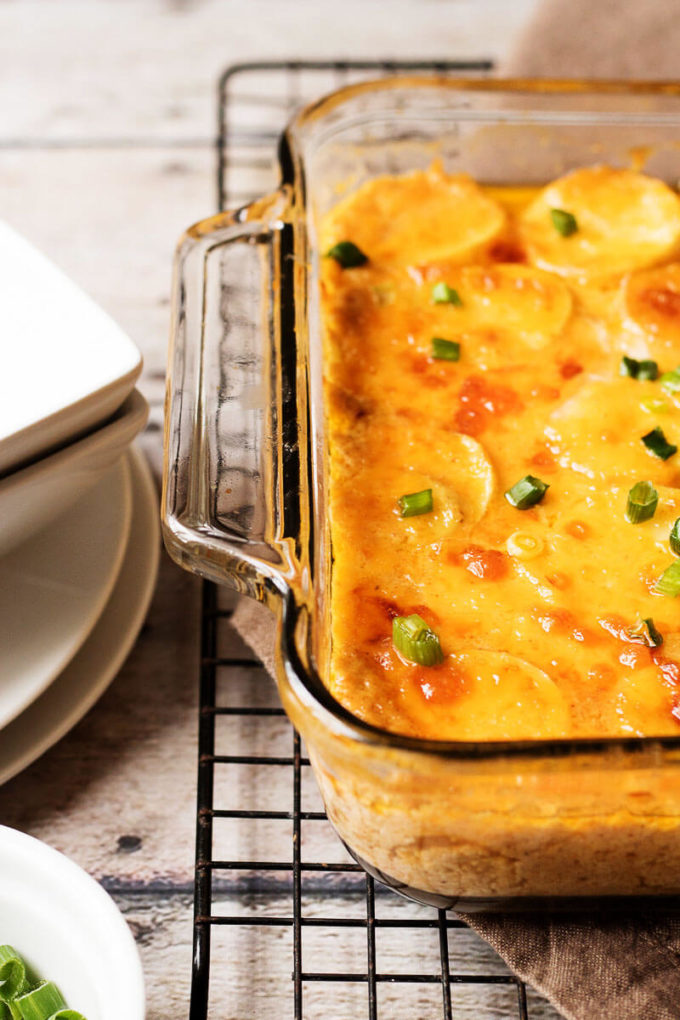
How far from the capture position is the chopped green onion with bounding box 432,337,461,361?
6.31 feet

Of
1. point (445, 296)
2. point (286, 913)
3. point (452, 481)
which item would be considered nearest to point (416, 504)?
point (452, 481)

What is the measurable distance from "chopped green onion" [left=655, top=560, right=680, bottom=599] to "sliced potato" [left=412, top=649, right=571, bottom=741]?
24 centimetres

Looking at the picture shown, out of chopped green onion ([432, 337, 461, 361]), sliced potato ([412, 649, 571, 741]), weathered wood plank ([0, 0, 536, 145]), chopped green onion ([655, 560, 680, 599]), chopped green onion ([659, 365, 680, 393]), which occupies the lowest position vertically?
sliced potato ([412, 649, 571, 741])

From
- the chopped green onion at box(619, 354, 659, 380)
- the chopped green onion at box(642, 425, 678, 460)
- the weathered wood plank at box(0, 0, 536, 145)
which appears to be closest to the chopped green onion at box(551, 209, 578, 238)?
the chopped green onion at box(619, 354, 659, 380)

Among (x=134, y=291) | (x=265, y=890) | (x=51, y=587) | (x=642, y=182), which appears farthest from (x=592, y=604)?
(x=134, y=291)

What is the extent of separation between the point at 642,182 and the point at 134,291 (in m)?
1.08


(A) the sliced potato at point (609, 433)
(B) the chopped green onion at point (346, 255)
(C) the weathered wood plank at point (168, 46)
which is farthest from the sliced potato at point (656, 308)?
(C) the weathered wood plank at point (168, 46)

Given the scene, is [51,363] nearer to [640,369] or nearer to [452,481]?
[452,481]

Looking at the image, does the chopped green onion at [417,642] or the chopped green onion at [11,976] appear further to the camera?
the chopped green onion at [417,642]

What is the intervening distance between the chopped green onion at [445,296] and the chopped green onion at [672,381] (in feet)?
1.23

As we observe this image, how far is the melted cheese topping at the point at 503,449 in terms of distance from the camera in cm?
151

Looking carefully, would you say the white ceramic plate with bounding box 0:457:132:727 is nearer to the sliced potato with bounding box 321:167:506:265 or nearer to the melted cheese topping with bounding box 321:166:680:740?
the melted cheese topping with bounding box 321:166:680:740

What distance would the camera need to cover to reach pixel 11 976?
141cm

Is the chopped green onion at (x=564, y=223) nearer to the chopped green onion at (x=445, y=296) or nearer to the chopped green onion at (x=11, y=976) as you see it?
the chopped green onion at (x=445, y=296)
